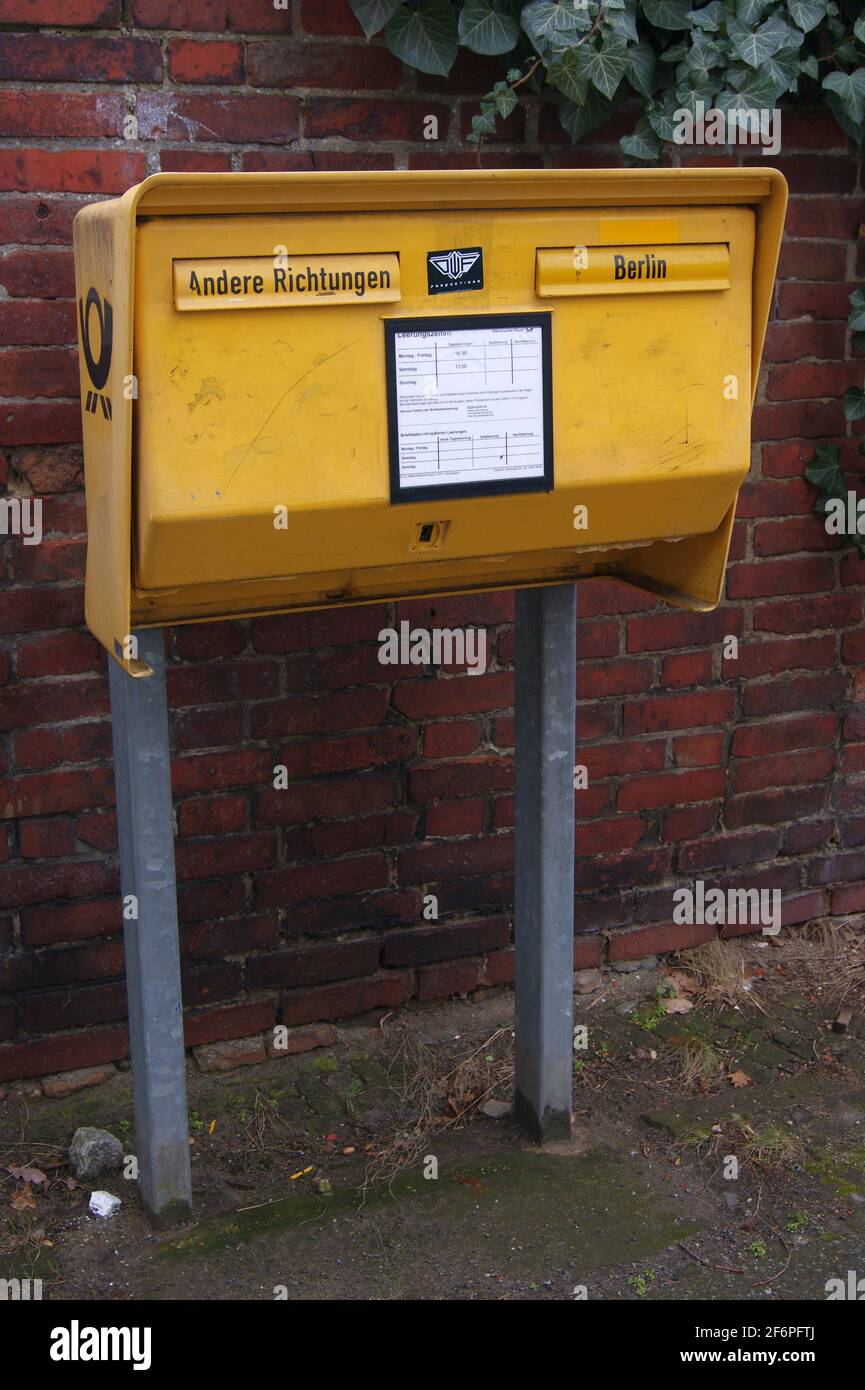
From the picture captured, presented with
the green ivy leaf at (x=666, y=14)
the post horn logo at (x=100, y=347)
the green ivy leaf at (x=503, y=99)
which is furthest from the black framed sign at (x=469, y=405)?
the green ivy leaf at (x=666, y=14)

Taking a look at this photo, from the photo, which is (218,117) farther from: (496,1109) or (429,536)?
(496,1109)

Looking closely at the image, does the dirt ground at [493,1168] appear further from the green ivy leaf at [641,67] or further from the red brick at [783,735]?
the green ivy leaf at [641,67]

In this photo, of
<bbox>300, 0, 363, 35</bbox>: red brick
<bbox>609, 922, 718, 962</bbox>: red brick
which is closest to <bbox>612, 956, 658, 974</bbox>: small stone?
<bbox>609, 922, 718, 962</bbox>: red brick

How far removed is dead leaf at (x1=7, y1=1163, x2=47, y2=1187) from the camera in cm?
259

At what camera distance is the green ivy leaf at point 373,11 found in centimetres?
253

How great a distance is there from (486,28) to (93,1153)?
2201 millimetres

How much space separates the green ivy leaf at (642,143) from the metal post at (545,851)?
0.93m

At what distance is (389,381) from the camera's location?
195 cm

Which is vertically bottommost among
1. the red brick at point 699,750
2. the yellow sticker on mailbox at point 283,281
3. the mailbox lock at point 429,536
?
the red brick at point 699,750

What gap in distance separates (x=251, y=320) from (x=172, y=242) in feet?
0.45

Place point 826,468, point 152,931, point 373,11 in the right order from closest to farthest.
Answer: point 152,931 < point 373,11 < point 826,468

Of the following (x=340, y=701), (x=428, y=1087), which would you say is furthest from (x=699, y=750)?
(x=428, y=1087)

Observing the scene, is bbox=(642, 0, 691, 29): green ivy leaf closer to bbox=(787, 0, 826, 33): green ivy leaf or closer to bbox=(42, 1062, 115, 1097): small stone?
bbox=(787, 0, 826, 33): green ivy leaf

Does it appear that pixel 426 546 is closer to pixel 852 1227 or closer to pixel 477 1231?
pixel 477 1231
